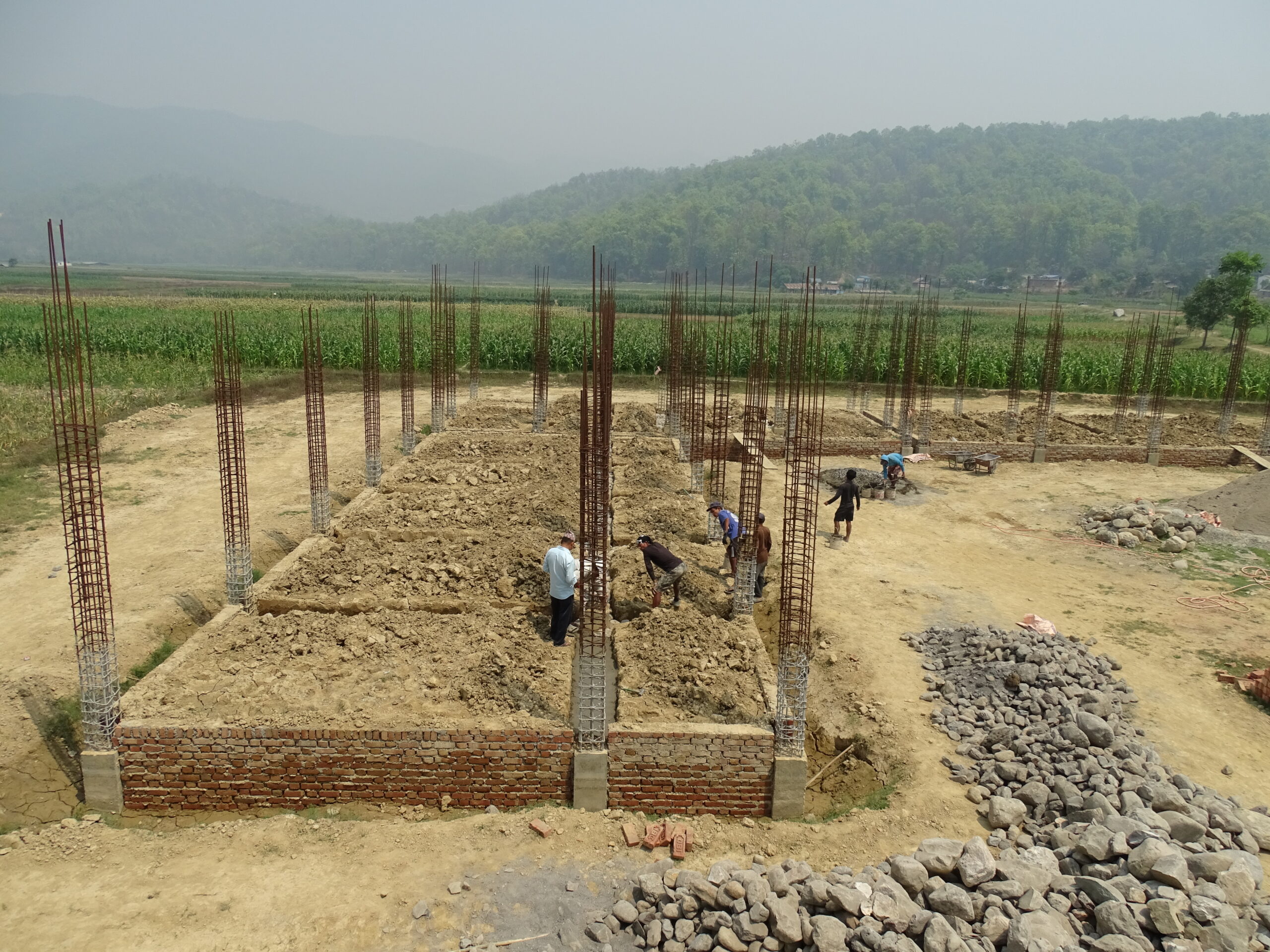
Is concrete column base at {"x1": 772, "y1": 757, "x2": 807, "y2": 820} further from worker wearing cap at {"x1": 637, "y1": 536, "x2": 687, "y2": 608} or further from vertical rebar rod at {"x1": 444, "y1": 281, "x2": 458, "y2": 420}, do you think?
vertical rebar rod at {"x1": 444, "y1": 281, "x2": 458, "y2": 420}

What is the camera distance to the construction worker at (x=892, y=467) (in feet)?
45.9

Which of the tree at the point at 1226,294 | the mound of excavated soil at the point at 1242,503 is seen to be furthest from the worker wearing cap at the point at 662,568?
the tree at the point at 1226,294

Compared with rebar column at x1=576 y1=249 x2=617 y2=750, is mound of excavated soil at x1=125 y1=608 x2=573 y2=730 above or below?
below

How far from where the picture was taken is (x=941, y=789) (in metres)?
6.04

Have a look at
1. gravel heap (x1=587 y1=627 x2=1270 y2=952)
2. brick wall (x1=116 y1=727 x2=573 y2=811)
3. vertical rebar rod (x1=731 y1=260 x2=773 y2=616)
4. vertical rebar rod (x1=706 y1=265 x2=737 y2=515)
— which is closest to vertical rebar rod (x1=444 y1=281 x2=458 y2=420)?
vertical rebar rod (x1=706 y1=265 x2=737 y2=515)

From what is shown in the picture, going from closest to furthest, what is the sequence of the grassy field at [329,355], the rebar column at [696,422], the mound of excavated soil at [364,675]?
the mound of excavated soil at [364,675] < the rebar column at [696,422] < the grassy field at [329,355]

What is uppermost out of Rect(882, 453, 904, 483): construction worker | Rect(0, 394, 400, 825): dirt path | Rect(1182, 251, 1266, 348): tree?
Rect(1182, 251, 1266, 348): tree

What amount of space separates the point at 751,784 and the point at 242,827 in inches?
132

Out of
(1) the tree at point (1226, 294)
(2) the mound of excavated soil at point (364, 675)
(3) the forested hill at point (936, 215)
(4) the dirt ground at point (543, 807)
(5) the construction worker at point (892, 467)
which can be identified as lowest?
(4) the dirt ground at point (543, 807)

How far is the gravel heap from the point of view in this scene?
4.20 meters

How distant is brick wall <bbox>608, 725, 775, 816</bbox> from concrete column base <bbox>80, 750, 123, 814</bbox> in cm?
332

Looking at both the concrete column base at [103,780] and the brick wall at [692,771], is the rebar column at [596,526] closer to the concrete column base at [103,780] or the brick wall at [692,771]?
the brick wall at [692,771]

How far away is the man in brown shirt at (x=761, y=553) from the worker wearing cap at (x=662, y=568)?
76cm

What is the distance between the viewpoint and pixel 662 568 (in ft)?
27.9
